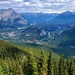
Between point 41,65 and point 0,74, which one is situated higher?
point 41,65

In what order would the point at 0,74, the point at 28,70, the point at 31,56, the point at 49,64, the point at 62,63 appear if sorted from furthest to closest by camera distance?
the point at 0,74 < the point at 62,63 < the point at 49,64 < the point at 28,70 < the point at 31,56

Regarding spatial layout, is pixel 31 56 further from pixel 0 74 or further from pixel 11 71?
pixel 0 74

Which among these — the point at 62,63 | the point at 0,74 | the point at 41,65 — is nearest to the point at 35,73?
the point at 41,65

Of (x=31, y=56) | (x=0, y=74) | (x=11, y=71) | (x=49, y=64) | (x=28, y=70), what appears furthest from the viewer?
(x=0, y=74)

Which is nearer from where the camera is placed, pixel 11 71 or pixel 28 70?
pixel 28 70

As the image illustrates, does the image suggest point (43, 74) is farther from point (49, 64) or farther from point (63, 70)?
point (63, 70)

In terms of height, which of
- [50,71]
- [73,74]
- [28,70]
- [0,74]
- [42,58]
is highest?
[42,58]

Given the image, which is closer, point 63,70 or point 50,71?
point 50,71

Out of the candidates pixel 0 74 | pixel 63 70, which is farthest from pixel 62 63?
pixel 0 74

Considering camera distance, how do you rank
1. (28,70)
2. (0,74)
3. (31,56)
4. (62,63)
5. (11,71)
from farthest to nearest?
Answer: (0,74) < (11,71) < (62,63) < (28,70) < (31,56)

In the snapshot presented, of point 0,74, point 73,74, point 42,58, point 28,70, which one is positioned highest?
point 42,58
